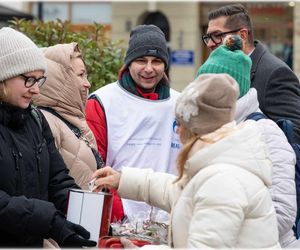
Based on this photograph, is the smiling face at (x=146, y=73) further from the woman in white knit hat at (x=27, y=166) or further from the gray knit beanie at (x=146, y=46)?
the woman in white knit hat at (x=27, y=166)

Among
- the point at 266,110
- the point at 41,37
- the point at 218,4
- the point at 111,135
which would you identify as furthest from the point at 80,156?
the point at 218,4

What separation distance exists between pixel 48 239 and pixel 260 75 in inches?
68.4

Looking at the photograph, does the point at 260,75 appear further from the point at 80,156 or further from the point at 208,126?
the point at 208,126

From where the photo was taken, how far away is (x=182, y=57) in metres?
22.6

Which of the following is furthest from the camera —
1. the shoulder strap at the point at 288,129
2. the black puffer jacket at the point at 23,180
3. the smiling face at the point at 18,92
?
the shoulder strap at the point at 288,129

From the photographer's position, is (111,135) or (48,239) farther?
(111,135)

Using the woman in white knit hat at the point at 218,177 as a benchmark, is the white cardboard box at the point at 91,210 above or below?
below

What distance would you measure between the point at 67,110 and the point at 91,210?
1.05m

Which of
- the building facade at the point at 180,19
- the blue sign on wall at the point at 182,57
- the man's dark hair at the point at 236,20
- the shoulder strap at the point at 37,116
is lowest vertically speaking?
the blue sign on wall at the point at 182,57

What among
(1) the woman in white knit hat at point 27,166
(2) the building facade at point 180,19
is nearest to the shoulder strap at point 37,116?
(1) the woman in white knit hat at point 27,166

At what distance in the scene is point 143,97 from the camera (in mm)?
5230

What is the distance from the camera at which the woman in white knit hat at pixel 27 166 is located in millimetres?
3857

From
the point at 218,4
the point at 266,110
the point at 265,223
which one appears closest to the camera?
the point at 265,223

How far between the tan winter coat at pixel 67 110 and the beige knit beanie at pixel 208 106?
1441 mm
